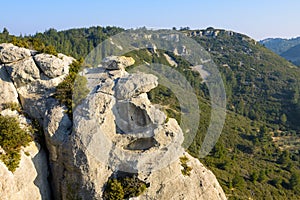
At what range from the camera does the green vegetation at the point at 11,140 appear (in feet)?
51.8

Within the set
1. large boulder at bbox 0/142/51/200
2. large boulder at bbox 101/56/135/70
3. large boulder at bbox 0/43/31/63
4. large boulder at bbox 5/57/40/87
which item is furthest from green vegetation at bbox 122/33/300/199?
large boulder at bbox 0/43/31/63

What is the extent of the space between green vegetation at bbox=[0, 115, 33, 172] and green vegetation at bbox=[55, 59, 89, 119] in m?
3.15

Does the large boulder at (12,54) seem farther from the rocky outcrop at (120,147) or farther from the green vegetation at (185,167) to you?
the green vegetation at (185,167)

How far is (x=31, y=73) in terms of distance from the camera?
18.9 meters

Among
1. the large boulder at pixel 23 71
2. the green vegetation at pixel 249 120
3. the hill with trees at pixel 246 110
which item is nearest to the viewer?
the large boulder at pixel 23 71

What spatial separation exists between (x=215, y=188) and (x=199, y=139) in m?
39.6

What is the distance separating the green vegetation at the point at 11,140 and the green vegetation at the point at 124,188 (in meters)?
5.52

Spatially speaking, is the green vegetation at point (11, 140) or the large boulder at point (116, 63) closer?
the green vegetation at point (11, 140)

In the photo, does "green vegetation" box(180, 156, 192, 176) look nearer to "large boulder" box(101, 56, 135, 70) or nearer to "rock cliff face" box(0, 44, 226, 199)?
"rock cliff face" box(0, 44, 226, 199)

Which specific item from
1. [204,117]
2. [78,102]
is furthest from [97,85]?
[204,117]

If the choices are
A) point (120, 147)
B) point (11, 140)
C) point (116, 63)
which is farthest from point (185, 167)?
Result: point (11, 140)

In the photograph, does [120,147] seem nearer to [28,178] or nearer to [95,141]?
[95,141]

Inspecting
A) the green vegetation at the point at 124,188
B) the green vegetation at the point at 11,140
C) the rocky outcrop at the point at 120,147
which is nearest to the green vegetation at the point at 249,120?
the rocky outcrop at the point at 120,147

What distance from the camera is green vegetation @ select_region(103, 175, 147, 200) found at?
52.9 ft
